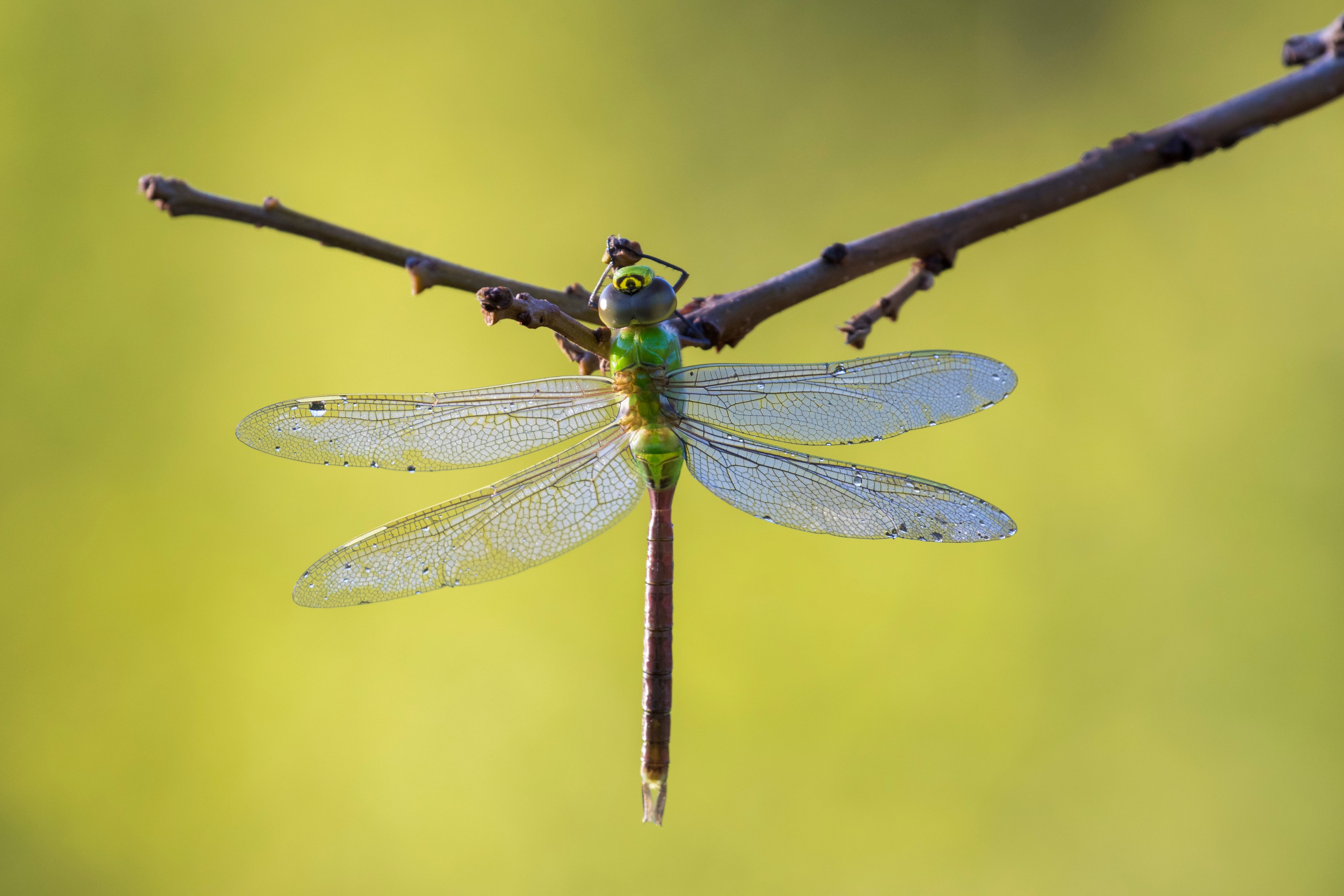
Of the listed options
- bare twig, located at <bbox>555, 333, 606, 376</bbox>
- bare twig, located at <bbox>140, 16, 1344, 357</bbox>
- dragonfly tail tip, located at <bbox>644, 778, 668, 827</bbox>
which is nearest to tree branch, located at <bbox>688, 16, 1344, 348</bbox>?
bare twig, located at <bbox>140, 16, 1344, 357</bbox>

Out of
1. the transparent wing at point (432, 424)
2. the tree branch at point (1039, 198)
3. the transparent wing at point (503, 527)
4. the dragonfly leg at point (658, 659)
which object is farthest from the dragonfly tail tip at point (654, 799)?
the tree branch at point (1039, 198)

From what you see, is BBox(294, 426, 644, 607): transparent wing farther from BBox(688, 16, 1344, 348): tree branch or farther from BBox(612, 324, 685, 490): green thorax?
BBox(688, 16, 1344, 348): tree branch

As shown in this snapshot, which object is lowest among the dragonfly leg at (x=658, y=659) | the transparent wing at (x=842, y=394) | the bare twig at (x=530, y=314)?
the dragonfly leg at (x=658, y=659)

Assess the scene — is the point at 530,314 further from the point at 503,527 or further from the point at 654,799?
the point at 654,799

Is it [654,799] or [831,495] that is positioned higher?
[831,495]

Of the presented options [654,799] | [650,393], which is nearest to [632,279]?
[650,393]

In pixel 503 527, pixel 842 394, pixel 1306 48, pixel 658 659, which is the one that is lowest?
pixel 658 659

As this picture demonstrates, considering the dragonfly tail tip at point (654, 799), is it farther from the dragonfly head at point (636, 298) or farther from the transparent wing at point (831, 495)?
the dragonfly head at point (636, 298)

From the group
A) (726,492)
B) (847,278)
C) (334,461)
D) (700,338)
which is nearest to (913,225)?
(847,278)
